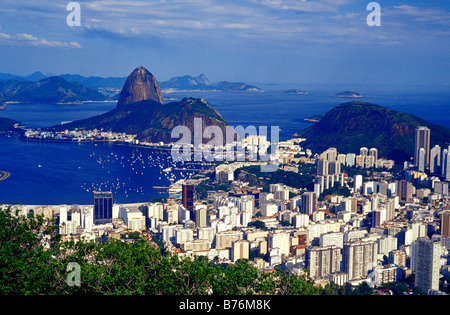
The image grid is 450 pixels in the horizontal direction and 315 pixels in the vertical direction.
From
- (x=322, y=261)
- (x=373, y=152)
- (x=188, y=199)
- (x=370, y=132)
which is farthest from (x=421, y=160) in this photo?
(x=322, y=261)

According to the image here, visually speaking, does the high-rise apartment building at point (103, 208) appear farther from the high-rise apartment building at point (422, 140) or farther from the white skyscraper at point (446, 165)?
the high-rise apartment building at point (422, 140)

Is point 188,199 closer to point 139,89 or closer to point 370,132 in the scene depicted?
point 370,132

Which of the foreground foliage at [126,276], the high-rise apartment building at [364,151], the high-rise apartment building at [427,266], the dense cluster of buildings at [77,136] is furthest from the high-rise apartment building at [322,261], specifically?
the dense cluster of buildings at [77,136]

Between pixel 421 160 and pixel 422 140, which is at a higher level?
pixel 422 140

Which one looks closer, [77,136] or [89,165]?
[89,165]

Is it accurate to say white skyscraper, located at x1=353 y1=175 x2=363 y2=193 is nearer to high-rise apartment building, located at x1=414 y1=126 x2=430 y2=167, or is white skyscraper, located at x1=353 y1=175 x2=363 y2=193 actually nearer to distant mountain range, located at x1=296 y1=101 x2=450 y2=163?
high-rise apartment building, located at x1=414 y1=126 x2=430 y2=167
